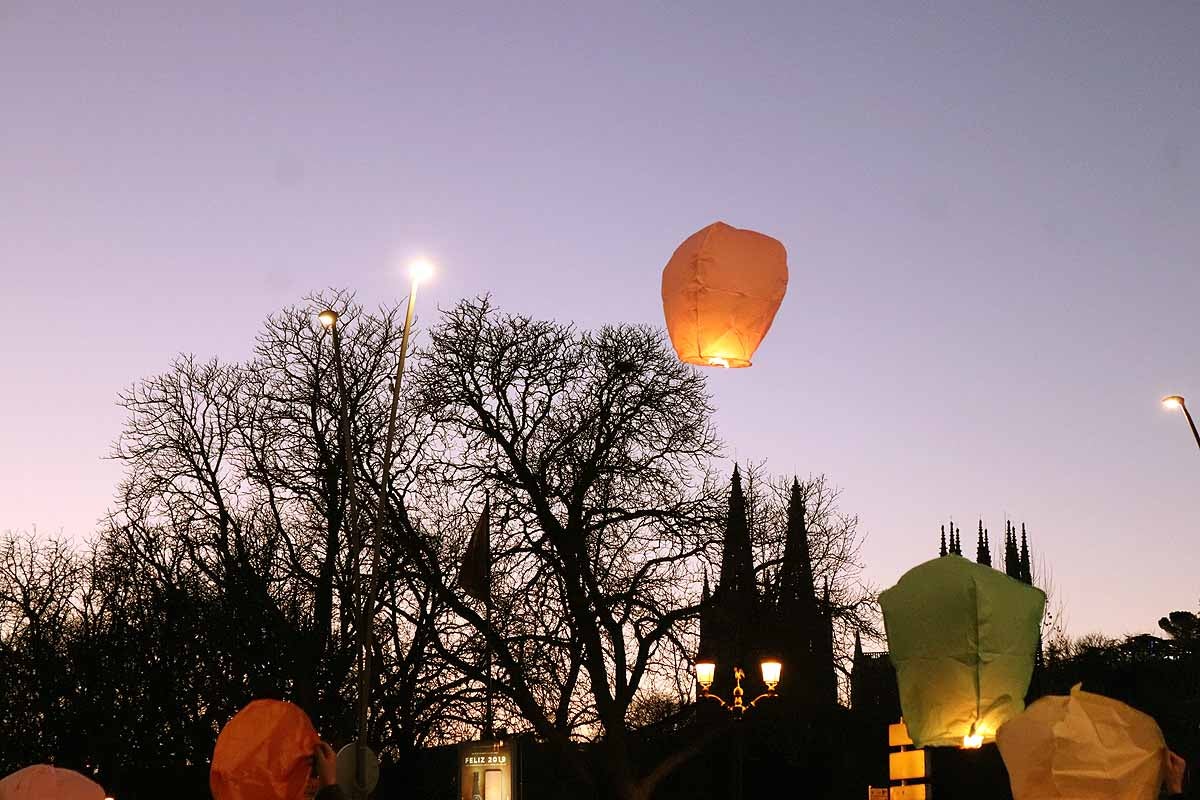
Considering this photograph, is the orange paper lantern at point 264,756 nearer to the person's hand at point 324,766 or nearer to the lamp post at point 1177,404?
the person's hand at point 324,766

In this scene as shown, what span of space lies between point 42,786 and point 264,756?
1.43 meters

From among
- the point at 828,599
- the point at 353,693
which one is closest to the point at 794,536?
the point at 828,599

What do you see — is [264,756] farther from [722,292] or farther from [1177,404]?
[1177,404]

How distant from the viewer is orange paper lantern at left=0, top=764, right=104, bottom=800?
8625mm

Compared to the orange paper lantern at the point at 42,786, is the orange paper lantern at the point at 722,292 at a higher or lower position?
higher

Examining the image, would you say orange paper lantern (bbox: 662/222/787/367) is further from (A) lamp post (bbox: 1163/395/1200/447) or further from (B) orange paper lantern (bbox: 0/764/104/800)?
(A) lamp post (bbox: 1163/395/1200/447)

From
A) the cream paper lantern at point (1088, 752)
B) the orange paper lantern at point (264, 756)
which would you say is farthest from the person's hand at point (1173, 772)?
the orange paper lantern at point (264, 756)

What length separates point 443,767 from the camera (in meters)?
39.0

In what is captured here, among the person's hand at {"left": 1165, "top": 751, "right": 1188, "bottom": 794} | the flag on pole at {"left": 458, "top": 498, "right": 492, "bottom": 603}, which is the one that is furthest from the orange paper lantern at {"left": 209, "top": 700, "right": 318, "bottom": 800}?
the flag on pole at {"left": 458, "top": 498, "right": 492, "bottom": 603}

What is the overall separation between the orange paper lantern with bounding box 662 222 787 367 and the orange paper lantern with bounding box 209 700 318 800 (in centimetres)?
349

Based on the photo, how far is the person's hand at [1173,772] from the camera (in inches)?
291

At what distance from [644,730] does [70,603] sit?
20.2m

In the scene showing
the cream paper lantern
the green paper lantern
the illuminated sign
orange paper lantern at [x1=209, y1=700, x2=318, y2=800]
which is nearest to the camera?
the cream paper lantern

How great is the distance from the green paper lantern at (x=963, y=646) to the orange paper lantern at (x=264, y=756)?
169 inches
